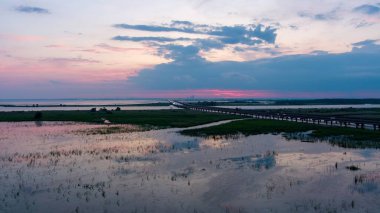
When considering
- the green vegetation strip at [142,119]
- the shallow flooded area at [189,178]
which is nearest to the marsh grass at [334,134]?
the shallow flooded area at [189,178]

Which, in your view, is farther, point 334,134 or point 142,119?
point 142,119

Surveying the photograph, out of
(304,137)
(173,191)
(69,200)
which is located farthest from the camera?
(304,137)

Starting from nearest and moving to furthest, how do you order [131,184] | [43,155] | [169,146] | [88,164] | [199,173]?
[131,184]
[199,173]
[88,164]
[43,155]
[169,146]

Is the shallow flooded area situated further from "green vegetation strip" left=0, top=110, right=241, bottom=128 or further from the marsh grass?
"green vegetation strip" left=0, top=110, right=241, bottom=128

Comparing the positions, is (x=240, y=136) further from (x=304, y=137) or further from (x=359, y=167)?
(x=359, y=167)

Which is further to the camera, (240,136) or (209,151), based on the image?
(240,136)

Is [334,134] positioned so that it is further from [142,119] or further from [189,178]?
[142,119]

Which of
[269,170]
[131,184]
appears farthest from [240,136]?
[131,184]

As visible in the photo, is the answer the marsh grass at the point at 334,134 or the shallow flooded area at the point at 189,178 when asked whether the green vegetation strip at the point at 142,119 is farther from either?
the shallow flooded area at the point at 189,178

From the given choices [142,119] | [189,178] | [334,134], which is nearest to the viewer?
[189,178]

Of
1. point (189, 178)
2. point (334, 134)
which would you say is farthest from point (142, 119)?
point (189, 178)
